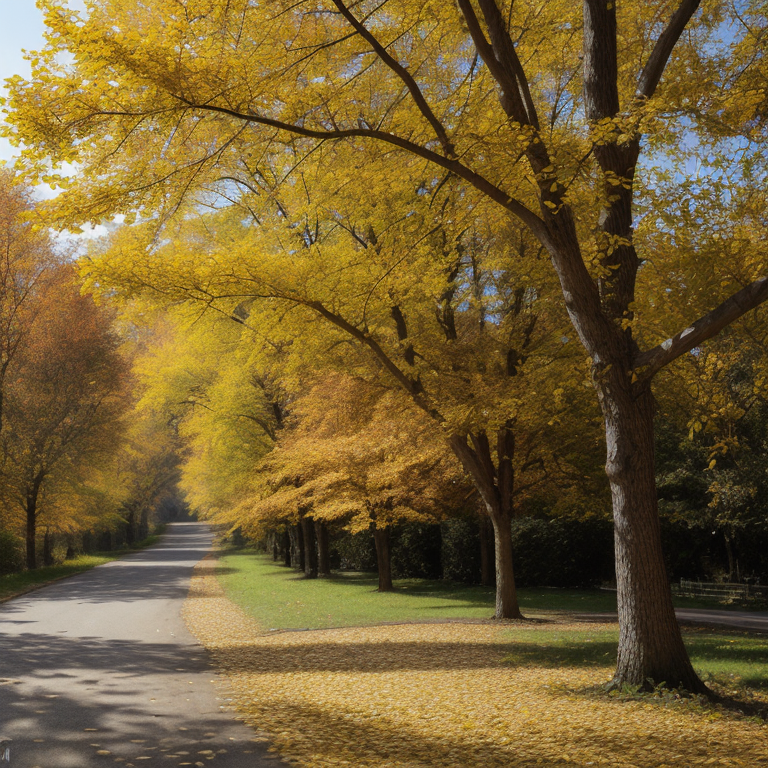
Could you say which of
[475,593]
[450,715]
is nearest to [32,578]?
[475,593]

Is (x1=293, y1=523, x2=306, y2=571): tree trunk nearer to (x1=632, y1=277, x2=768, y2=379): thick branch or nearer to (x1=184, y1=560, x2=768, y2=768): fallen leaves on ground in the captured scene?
(x1=184, y1=560, x2=768, y2=768): fallen leaves on ground

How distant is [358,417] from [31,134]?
34.4 ft

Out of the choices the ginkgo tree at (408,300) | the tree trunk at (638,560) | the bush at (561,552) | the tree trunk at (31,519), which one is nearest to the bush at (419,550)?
the bush at (561,552)

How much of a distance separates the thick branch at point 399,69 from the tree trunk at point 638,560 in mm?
3048

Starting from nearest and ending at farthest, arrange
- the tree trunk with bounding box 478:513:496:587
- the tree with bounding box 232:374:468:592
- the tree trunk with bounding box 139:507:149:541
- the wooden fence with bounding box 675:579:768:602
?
the tree with bounding box 232:374:468:592 → the wooden fence with bounding box 675:579:768:602 → the tree trunk with bounding box 478:513:496:587 → the tree trunk with bounding box 139:507:149:541

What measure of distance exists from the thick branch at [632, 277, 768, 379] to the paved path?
4908 millimetres

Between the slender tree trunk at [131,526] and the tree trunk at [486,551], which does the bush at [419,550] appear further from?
the slender tree trunk at [131,526]

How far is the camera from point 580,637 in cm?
1201

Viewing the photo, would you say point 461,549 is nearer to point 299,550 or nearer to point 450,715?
point 299,550

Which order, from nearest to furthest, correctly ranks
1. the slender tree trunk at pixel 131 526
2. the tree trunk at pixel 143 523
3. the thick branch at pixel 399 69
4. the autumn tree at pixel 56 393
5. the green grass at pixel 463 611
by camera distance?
the thick branch at pixel 399 69 < the green grass at pixel 463 611 < the autumn tree at pixel 56 393 < the slender tree trunk at pixel 131 526 < the tree trunk at pixel 143 523

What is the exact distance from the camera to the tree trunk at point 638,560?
23.5 ft

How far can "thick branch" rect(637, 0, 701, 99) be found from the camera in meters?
7.39

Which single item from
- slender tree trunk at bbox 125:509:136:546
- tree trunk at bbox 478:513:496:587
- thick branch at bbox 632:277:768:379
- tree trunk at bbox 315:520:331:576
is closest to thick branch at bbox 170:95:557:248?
thick branch at bbox 632:277:768:379

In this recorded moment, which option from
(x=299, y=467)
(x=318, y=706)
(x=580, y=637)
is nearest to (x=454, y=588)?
(x=299, y=467)
